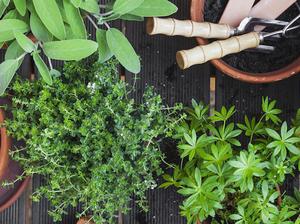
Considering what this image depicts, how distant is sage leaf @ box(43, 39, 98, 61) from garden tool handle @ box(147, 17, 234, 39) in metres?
0.13

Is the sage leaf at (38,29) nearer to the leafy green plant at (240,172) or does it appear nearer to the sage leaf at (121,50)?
the sage leaf at (121,50)

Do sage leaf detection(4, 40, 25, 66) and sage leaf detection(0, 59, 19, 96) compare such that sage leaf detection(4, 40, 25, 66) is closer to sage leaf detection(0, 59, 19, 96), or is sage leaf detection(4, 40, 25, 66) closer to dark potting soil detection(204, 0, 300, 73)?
sage leaf detection(0, 59, 19, 96)

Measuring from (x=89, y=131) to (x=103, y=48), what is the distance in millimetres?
168

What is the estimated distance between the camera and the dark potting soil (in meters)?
1.20

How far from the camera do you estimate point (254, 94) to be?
50.1 inches

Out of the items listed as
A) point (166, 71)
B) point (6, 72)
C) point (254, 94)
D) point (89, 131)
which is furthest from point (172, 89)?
point (6, 72)

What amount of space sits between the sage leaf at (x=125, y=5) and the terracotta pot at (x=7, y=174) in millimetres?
358

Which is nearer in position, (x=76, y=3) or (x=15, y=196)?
(x=76, y=3)

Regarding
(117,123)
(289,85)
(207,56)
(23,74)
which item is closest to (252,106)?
(289,85)

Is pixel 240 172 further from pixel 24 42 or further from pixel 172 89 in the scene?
pixel 24 42

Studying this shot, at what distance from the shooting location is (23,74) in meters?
1.28

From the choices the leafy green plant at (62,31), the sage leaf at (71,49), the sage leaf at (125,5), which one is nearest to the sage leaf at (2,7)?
the leafy green plant at (62,31)

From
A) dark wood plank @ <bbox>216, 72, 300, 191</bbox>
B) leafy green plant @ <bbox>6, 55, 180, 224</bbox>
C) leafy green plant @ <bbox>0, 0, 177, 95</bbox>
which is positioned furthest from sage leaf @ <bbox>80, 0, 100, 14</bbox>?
dark wood plank @ <bbox>216, 72, 300, 191</bbox>

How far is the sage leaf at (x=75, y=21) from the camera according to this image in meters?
1.02
